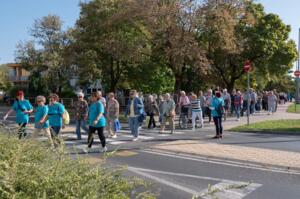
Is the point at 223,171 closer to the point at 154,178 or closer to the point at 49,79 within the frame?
the point at 154,178

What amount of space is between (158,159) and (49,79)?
43.2 metres

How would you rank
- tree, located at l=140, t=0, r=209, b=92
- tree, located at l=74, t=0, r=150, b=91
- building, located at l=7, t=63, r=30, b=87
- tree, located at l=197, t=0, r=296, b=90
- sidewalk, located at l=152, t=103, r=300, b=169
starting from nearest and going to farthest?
sidewalk, located at l=152, t=103, r=300, b=169
tree, located at l=140, t=0, r=209, b=92
tree, located at l=74, t=0, r=150, b=91
tree, located at l=197, t=0, r=296, b=90
building, located at l=7, t=63, r=30, b=87

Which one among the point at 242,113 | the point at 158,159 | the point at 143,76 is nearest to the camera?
the point at 158,159

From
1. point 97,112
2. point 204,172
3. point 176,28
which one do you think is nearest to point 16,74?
point 176,28

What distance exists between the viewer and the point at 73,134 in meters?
17.8

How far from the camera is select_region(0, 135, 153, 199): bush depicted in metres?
3.11

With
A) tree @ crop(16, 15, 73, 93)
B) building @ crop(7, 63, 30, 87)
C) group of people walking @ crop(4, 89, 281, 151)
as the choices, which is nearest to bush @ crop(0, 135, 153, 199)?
group of people walking @ crop(4, 89, 281, 151)

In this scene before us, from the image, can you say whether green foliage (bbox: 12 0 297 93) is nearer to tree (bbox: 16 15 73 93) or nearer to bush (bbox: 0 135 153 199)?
tree (bbox: 16 15 73 93)

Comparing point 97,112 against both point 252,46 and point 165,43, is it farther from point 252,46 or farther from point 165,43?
point 252,46

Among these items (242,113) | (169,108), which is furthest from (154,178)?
(242,113)

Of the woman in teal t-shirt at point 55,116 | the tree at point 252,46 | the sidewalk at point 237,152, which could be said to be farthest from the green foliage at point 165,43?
the woman in teal t-shirt at point 55,116

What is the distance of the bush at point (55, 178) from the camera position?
311cm

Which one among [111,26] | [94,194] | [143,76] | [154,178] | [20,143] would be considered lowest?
[154,178]

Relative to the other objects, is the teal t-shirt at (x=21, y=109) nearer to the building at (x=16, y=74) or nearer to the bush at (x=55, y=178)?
the bush at (x=55, y=178)
